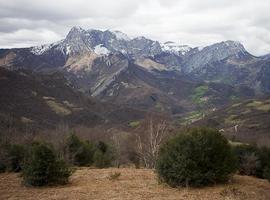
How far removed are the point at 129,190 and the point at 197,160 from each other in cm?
321

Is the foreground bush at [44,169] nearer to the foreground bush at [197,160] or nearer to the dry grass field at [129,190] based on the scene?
the dry grass field at [129,190]

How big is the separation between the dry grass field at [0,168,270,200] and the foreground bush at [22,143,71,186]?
1.74 ft

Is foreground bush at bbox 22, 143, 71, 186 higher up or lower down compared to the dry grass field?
higher up

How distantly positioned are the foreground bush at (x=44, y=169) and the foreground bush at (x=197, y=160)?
4.77m

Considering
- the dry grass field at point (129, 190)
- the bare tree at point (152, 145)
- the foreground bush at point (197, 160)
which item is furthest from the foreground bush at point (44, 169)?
the bare tree at point (152, 145)

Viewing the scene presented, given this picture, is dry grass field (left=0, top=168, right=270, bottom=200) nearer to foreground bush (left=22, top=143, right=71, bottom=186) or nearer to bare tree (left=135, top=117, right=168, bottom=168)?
foreground bush (left=22, top=143, right=71, bottom=186)

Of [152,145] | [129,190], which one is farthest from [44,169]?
[152,145]

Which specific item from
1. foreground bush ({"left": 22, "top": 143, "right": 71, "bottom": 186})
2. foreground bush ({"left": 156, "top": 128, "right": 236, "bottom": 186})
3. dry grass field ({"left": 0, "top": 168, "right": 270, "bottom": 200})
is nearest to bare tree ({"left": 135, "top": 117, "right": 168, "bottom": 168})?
dry grass field ({"left": 0, "top": 168, "right": 270, "bottom": 200})

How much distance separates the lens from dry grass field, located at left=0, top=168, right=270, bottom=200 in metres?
16.7

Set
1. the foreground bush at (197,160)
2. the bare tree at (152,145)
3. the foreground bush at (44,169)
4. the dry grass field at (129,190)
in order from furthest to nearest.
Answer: the bare tree at (152,145)
the foreground bush at (44,169)
the foreground bush at (197,160)
the dry grass field at (129,190)

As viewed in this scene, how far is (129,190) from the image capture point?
18234mm

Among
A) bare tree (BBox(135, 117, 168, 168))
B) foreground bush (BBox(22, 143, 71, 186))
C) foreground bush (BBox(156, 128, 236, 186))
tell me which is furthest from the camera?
bare tree (BBox(135, 117, 168, 168))

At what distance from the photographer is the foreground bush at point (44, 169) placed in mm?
19875

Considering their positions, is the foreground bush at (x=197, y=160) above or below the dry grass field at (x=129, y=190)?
above
